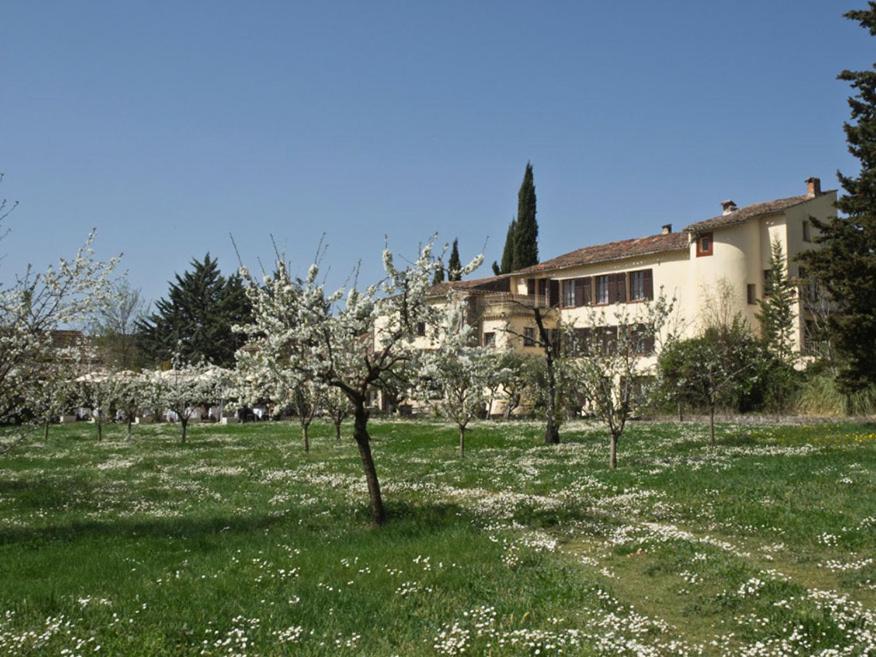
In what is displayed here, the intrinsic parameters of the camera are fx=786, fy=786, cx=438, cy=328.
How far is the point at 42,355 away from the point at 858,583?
16598 mm

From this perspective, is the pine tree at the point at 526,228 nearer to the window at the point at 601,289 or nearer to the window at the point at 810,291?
the window at the point at 601,289

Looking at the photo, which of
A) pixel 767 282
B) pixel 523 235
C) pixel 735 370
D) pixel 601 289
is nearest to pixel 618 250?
pixel 601 289

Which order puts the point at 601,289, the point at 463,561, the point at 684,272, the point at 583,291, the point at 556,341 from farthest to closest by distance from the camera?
the point at 583,291 → the point at 601,289 → the point at 684,272 → the point at 556,341 → the point at 463,561

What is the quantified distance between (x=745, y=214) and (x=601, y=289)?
11343mm

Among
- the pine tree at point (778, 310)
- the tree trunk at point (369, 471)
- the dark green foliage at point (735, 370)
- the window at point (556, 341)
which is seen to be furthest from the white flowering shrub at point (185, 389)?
the pine tree at point (778, 310)

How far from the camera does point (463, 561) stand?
11617 millimetres

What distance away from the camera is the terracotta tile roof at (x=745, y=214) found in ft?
163

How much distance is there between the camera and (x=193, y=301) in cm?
8744

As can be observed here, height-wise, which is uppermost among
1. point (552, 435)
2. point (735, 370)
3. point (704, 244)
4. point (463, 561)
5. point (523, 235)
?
point (523, 235)

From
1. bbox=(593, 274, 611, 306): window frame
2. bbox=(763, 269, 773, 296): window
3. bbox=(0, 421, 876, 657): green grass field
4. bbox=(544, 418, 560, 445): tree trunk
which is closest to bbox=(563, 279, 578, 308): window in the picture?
bbox=(593, 274, 611, 306): window frame

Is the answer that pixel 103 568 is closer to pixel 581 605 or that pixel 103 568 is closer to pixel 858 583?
pixel 581 605

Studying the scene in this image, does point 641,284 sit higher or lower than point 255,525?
higher

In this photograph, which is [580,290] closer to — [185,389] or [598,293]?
[598,293]

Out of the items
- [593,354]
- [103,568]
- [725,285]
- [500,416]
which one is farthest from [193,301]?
[103,568]
